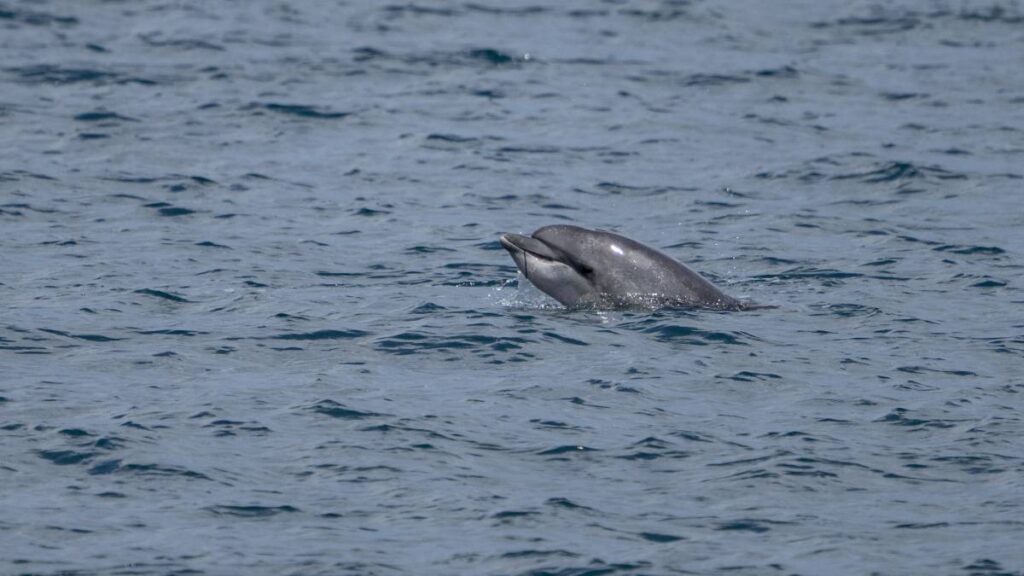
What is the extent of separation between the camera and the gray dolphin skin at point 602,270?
17.0 meters

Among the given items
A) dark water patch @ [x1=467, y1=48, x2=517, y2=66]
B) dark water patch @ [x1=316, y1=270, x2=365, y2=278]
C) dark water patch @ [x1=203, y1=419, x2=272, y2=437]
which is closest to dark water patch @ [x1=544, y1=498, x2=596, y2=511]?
dark water patch @ [x1=203, y1=419, x2=272, y2=437]

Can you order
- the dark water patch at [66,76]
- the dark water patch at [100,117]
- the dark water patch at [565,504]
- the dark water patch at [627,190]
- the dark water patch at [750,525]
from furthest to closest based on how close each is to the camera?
the dark water patch at [66,76], the dark water patch at [100,117], the dark water patch at [627,190], the dark water patch at [565,504], the dark water patch at [750,525]

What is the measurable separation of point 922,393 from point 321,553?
594cm

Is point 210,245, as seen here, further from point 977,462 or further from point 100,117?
point 977,462

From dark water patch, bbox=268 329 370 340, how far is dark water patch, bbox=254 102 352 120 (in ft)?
41.3

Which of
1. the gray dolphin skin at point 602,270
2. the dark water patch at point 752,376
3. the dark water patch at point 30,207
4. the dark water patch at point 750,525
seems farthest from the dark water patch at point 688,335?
the dark water patch at point 30,207

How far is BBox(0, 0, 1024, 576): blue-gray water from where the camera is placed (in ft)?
38.8

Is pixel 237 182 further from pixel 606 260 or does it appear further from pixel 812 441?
pixel 812 441

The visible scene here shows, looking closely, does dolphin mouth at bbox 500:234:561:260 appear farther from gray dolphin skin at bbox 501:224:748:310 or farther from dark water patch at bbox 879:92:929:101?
dark water patch at bbox 879:92:929:101

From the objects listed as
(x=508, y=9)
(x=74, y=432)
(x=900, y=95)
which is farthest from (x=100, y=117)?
(x=74, y=432)

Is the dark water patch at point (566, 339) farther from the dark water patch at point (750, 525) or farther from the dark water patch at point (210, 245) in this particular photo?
the dark water patch at point (210, 245)

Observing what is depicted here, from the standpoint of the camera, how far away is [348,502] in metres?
12.1

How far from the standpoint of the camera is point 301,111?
28.9 m

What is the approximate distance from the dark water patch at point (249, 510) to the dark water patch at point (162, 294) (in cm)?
608
